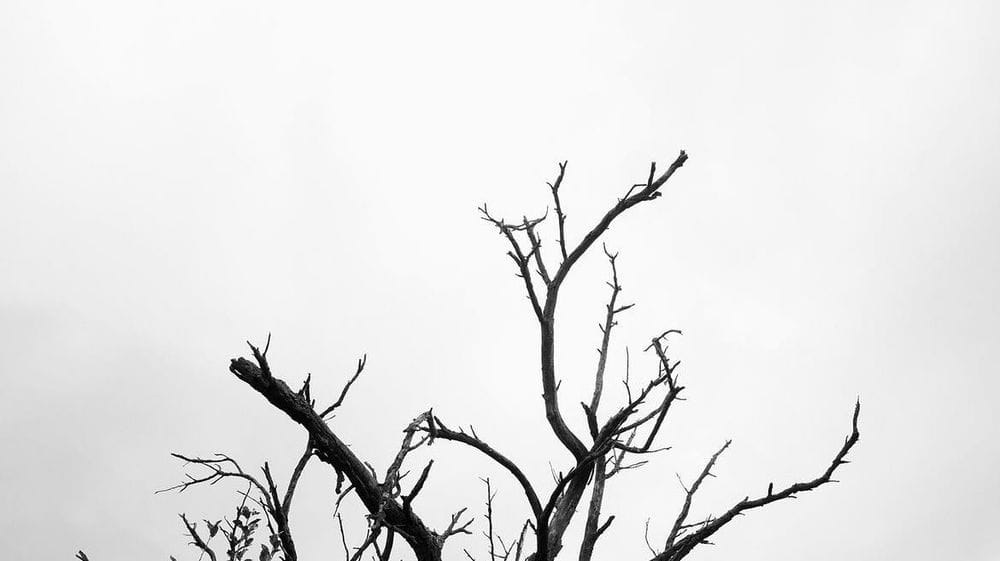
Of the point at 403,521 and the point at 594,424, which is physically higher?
the point at 594,424

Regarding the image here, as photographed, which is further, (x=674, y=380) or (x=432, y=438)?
(x=674, y=380)

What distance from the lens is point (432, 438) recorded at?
13.3ft

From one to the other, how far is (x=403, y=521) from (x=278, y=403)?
34.6 inches

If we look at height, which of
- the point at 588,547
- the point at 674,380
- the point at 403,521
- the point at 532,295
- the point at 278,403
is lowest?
the point at 403,521

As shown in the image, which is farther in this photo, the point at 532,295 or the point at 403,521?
the point at 532,295

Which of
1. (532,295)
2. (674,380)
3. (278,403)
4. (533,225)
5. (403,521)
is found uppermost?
(533,225)

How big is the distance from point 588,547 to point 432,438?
5.66ft

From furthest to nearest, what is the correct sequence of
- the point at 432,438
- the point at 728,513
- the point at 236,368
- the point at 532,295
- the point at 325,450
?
the point at 532,295, the point at 728,513, the point at 432,438, the point at 325,450, the point at 236,368

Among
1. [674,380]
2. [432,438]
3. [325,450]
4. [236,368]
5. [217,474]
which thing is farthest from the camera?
[674,380]

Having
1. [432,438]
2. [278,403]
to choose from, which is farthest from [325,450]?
[432,438]

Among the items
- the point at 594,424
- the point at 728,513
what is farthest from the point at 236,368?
the point at 728,513

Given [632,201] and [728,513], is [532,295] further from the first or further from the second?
[728,513]

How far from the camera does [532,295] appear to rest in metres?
5.34

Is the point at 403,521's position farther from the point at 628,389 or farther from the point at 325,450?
the point at 628,389
